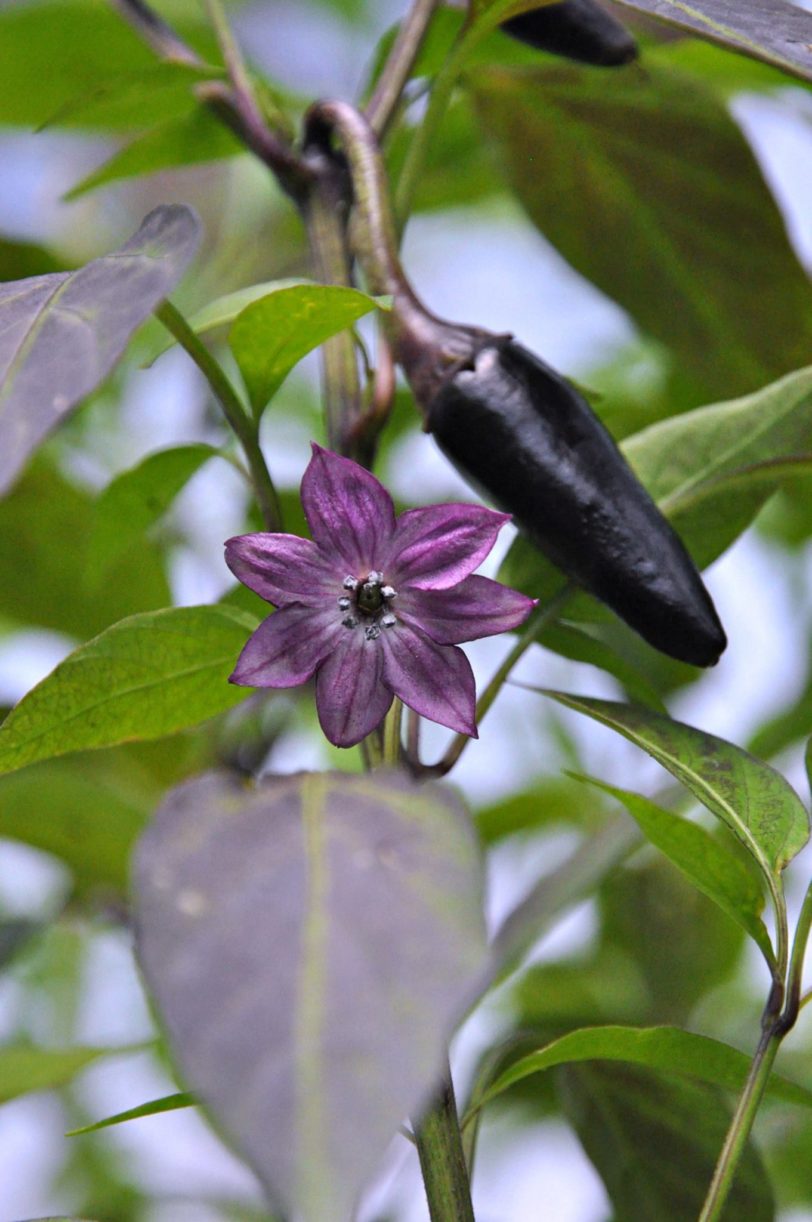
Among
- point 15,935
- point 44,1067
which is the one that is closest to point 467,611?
point 44,1067

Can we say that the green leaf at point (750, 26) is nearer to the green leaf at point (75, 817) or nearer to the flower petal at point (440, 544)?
the flower petal at point (440, 544)

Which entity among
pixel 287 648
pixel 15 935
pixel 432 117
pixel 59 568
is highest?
pixel 432 117

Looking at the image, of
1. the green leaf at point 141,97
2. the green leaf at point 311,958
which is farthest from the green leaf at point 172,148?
the green leaf at point 311,958

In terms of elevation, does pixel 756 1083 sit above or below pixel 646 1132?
above

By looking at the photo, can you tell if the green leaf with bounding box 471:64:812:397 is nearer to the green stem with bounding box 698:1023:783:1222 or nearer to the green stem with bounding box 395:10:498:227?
the green stem with bounding box 395:10:498:227

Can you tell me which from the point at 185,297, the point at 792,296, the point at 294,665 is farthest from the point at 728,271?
the point at 185,297

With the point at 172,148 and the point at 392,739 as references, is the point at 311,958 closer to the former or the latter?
the point at 392,739

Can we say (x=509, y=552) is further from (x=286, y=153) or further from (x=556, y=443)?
(x=286, y=153)
